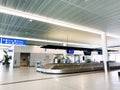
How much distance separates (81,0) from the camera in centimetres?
477

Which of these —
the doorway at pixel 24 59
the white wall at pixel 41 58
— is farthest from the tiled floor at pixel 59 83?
Answer: the doorway at pixel 24 59

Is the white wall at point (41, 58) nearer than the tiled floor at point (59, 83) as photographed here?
No

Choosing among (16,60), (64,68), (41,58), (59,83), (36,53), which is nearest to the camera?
(59,83)

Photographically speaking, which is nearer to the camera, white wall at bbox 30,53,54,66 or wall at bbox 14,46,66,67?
wall at bbox 14,46,66,67

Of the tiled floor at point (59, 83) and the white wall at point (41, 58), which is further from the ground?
the white wall at point (41, 58)

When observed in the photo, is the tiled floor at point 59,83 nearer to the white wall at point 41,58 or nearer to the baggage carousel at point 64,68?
the baggage carousel at point 64,68

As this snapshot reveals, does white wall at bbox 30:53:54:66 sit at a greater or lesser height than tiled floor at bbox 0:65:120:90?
greater

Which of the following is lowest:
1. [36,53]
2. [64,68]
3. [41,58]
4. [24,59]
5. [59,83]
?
[59,83]

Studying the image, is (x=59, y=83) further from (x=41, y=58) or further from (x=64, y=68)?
(x=41, y=58)

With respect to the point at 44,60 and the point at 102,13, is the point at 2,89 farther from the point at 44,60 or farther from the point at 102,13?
the point at 44,60

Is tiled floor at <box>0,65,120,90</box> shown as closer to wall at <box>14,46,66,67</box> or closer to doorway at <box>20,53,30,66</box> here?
wall at <box>14,46,66,67</box>

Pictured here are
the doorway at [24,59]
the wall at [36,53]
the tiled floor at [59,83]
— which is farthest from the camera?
the doorway at [24,59]

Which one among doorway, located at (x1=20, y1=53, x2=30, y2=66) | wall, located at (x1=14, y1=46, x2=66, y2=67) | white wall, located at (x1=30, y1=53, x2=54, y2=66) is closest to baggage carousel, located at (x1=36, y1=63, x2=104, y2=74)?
wall, located at (x1=14, y1=46, x2=66, y2=67)

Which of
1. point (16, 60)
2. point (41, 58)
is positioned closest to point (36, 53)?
point (41, 58)
